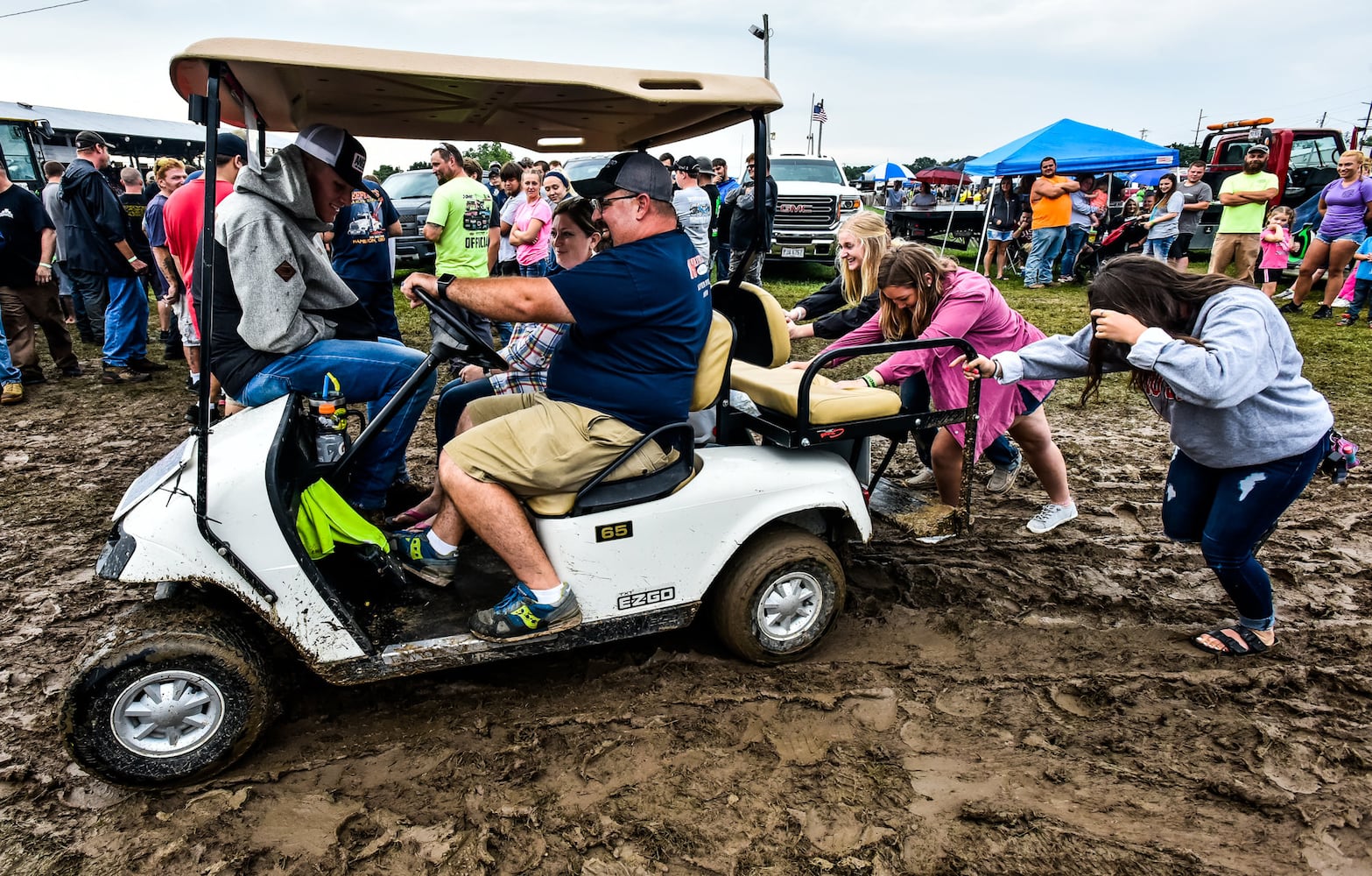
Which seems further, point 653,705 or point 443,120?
point 443,120

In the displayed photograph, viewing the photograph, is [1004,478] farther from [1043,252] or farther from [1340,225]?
[1043,252]

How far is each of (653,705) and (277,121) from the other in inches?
104

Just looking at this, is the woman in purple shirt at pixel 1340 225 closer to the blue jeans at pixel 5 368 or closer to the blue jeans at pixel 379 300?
the blue jeans at pixel 379 300

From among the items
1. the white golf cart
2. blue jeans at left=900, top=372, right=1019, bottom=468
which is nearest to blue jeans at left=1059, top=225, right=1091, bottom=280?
blue jeans at left=900, top=372, right=1019, bottom=468

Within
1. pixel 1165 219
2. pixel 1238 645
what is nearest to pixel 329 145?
pixel 1238 645

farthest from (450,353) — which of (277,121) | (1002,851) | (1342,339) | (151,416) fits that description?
(1342,339)

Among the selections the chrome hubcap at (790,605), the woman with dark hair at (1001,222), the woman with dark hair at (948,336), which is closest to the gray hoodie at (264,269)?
the chrome hubcap at (790,605)

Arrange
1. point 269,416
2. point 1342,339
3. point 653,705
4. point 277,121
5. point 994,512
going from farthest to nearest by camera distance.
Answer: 1. point 1342,339
2. point 994,512
3. point 277,121
4. point 653,705
5. point 269,416

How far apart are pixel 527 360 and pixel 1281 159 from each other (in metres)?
14.7

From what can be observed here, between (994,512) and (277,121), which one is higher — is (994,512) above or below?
below

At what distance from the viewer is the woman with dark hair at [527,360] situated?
349cm

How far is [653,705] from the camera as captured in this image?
2930mm

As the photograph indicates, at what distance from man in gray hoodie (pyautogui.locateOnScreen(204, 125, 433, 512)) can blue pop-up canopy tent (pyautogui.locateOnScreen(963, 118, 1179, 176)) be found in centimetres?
1309

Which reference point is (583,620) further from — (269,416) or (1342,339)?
(1342,339)
